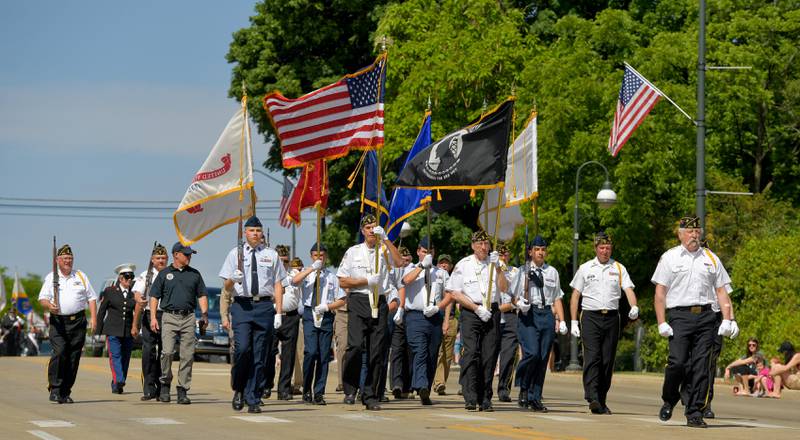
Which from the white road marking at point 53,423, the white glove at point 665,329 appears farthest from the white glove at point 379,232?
the white road marking at point 53,423

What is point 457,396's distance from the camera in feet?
72.3

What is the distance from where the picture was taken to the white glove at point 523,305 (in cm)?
1802

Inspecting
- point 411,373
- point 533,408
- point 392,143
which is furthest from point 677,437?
point 392,143

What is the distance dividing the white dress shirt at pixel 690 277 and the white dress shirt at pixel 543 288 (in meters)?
3.00

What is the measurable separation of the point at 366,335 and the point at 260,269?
1.46 meters

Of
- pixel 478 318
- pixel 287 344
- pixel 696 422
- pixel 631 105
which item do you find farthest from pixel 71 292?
pixel 631 105

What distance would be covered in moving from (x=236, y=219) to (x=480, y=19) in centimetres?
2661

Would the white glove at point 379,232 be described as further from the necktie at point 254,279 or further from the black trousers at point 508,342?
the black trousers at point 508,342

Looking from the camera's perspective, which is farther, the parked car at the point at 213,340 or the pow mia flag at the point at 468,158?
the parked car at the point at 213,340

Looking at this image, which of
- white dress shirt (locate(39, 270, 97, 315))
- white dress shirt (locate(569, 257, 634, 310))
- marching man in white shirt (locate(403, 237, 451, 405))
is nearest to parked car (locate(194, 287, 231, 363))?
white dress shirt (locate(39, 270, 97, 315))

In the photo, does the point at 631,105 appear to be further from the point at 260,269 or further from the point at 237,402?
the point at 237,402

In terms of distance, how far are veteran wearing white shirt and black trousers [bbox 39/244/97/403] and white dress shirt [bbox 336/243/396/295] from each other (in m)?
3.94

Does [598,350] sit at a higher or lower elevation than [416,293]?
lower

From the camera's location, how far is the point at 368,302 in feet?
56.8
